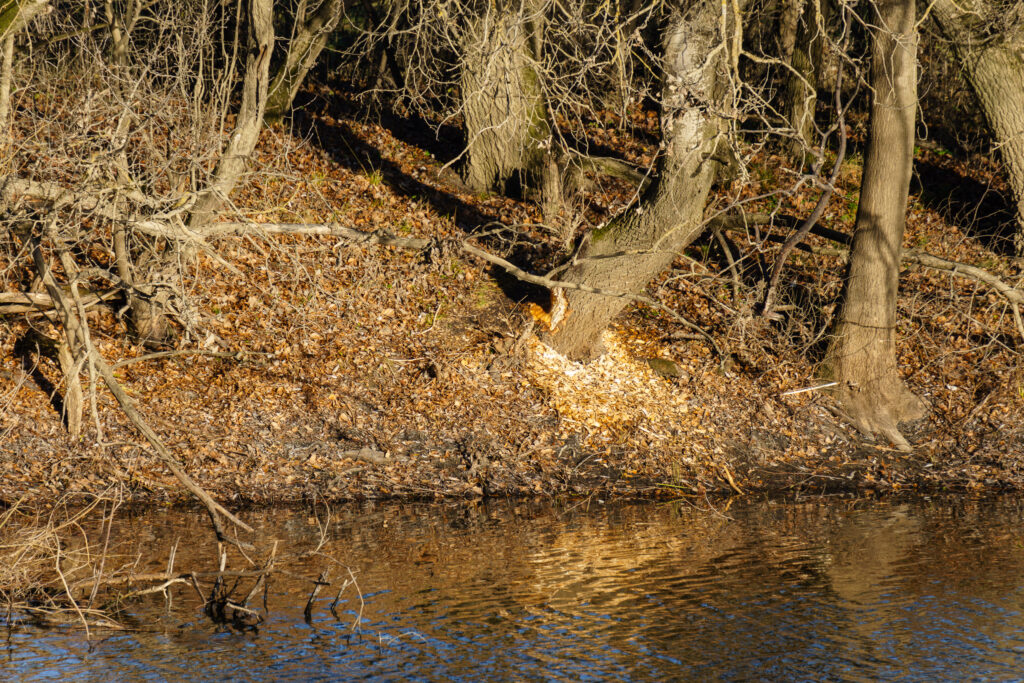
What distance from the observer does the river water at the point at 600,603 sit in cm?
651

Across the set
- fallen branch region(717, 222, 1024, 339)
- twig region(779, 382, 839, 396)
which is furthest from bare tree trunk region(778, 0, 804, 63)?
twig region(779, 382, 839, 396)

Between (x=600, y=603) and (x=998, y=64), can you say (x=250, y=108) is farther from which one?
(x=998, y=64)

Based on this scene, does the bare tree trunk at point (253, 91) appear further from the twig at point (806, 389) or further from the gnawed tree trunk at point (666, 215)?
the twig at point (806, 389)

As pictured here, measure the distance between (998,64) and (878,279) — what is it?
3.88m

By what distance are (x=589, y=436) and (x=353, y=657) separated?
19.2 ft

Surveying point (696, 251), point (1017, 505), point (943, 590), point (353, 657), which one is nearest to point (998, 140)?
point (696, 251)

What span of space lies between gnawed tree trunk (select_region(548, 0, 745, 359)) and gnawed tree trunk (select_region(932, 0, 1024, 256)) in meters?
3.20

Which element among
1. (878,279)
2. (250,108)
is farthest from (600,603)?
(250,108)

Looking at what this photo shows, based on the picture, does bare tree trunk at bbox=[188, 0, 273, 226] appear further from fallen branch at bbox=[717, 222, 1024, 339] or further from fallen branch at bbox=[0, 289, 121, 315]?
fallen branch at bbox=[717, 222, 1024, 339]

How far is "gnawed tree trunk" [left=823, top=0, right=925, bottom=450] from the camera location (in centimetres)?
1246

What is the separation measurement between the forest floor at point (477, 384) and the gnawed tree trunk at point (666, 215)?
1.53ft

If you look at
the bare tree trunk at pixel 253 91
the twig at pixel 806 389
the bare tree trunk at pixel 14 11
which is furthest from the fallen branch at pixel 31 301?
the twig at pixel 806 389

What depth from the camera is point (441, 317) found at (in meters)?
13.7

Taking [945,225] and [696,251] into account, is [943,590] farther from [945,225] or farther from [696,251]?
[945,225]
